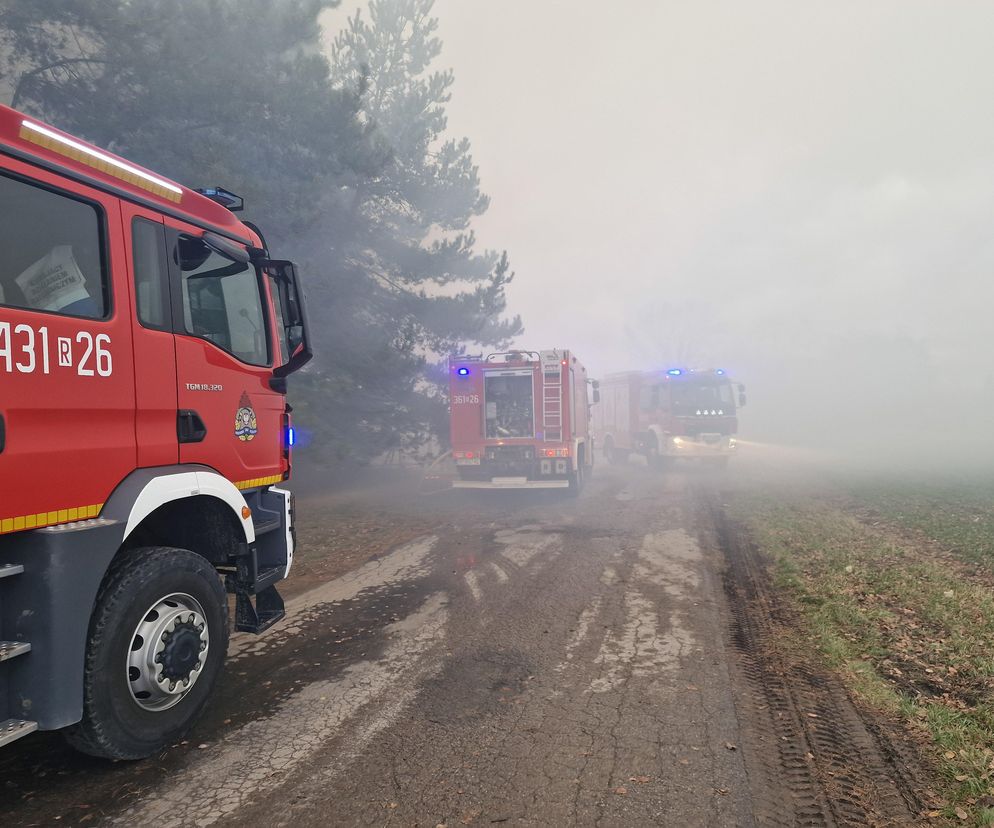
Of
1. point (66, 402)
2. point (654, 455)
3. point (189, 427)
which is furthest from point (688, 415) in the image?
point (66, 402)

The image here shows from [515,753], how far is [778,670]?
225 centimetres

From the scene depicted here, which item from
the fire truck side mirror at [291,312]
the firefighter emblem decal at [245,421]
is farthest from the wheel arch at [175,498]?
the fire truck side mirror at [291,312]

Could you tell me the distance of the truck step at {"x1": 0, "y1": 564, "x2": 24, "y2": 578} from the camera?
2666 mm

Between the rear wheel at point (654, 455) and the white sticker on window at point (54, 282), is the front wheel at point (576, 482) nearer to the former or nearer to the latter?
the rear wheel at point (654, 455)

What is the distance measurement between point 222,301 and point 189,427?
979 mm

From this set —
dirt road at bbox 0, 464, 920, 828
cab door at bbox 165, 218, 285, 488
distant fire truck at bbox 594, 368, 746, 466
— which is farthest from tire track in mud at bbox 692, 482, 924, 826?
distant fire truck at bbox 594, 368, 746, 466

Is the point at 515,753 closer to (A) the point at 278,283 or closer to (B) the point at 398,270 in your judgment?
(A) the point at 278,283

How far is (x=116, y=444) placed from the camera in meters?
3.22

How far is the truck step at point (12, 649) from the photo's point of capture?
2.66 m

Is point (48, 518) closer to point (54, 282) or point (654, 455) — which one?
point (54, 282)

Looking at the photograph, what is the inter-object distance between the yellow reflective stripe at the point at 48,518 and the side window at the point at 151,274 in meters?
1.05

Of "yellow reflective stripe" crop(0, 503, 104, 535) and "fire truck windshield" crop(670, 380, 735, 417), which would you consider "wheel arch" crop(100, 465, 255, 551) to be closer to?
"yellow reflective stripe" crop(0, 503, 104, 535)

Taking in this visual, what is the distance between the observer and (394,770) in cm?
318

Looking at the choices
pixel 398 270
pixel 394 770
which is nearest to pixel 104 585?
pixel 394 770
